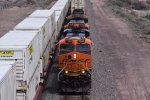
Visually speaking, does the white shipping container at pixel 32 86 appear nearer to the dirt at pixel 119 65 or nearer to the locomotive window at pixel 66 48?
the locomotive window at pixel 66 48

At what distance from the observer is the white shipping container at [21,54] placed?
1584 cm

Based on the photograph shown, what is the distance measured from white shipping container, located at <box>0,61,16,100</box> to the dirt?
8.54 meters

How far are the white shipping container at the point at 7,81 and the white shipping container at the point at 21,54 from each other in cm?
205

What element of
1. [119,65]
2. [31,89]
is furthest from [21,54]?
[119,65]

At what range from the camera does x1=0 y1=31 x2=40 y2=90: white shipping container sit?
52.0ft

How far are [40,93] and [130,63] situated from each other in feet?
37.9

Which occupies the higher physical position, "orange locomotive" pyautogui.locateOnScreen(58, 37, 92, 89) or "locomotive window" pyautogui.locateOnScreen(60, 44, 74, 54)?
"locomotive window" pyautogui.locateOnScreen(60, 44, 74, 54)

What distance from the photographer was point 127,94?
22.8 m

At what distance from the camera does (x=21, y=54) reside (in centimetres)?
1591

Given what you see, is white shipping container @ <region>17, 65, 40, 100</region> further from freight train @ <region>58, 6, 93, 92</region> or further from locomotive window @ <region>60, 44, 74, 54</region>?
locomotive window @ <region>60, 44, 74, 54</region>

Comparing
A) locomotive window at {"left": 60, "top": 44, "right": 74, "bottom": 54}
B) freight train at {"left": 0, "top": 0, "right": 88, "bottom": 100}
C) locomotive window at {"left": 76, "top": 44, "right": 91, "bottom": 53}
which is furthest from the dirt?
locomotive window at {"left": 60, "top": 44, "right": 74, "bottom": 54}

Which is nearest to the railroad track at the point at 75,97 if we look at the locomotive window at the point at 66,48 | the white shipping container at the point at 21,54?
the locomotive window at the point at 66,48

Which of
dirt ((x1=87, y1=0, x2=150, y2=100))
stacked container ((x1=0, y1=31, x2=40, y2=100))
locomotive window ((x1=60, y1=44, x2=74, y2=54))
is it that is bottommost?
dirt ((x1=87, y1=0, x2=150, y2=100))

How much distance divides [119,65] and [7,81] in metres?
18.1
